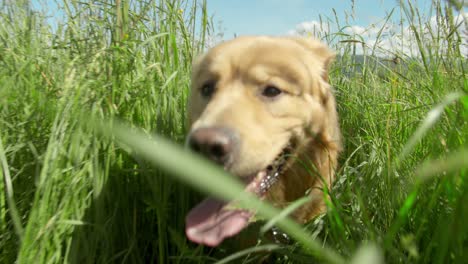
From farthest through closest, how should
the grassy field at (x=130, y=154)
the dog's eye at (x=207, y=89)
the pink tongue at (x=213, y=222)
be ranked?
A: the dog's eye at (x=207, y=89) < the pink tongue at (x=213, y=222) < the grassy field at (x=130, y=154)

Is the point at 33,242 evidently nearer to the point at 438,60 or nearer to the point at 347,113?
the point at 438,60

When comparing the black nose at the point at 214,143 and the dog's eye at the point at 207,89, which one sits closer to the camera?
the black nose at the point at 214,143

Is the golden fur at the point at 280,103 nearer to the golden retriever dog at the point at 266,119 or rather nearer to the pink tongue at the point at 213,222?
the golden retriever dog at the point at 266,119

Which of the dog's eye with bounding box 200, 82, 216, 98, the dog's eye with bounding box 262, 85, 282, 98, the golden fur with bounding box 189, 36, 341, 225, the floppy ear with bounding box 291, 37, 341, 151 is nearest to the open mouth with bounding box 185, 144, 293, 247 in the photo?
the golden fur with bounding box 189, 36, 341, 225

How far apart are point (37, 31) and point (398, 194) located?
2309 millimetres

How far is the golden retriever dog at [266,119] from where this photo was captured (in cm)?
187

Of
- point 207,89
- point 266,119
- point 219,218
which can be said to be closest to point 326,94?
point 266,119

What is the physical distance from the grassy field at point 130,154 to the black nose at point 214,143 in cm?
24

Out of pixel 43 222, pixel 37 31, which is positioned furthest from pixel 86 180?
pixel 37 31

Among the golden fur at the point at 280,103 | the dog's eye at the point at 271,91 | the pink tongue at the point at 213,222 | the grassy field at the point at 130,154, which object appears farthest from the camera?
the dog's eye at the point at 271,91

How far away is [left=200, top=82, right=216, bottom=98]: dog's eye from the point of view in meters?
2.48

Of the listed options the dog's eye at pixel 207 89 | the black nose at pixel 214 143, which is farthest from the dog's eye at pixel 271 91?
the black nose at pixel 214 143

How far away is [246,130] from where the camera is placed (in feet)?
6.29

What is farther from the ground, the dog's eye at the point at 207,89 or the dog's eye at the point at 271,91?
the dog's eye at the point at 271,91
